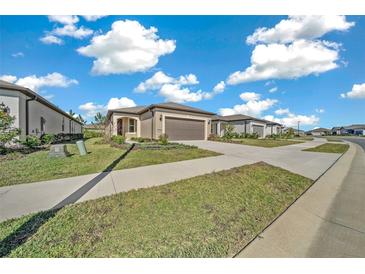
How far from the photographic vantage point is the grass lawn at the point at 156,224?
8.46 ft

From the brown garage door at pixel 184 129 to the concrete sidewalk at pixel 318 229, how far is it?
1531 cm

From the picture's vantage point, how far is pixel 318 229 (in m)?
3.28

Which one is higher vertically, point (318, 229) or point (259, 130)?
point (259, 130)

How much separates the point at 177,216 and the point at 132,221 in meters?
0.80

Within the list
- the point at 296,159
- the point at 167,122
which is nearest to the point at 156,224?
the point at 296,159

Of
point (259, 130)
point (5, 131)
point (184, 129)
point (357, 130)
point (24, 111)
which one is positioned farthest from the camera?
point (357, 130)

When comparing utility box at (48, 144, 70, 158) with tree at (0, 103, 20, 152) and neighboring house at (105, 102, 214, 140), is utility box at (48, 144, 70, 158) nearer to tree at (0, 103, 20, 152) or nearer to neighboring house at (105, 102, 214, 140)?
tree at (0, 103, 20, 152)

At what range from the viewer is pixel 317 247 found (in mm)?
2773

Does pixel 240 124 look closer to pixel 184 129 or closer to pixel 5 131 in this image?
pixel 184 129

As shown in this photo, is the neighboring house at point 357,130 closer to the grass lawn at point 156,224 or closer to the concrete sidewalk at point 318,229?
the concrete sidewalk at point 318,229

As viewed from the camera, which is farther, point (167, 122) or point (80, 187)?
point (167, 122)

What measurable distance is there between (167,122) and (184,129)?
2.21 m

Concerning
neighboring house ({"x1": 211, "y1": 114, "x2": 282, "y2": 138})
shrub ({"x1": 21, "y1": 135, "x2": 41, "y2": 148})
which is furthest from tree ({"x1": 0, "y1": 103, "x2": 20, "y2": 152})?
neighboring house ({"x1": 211, "y1": 114, "x2": 282, "y2": 138})
